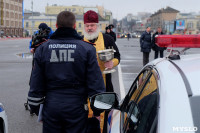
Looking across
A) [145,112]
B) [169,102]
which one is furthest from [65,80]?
[169,102]

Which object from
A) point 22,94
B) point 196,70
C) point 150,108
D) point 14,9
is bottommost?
point 22,94

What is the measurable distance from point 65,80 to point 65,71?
0.08 metres

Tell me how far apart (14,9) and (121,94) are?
10656 centimetres

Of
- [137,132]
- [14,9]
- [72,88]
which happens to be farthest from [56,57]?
[14,9]

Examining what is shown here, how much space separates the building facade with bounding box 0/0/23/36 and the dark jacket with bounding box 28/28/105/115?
91503mm

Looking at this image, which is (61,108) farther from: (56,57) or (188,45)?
(188,45)

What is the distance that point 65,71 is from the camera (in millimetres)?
2893

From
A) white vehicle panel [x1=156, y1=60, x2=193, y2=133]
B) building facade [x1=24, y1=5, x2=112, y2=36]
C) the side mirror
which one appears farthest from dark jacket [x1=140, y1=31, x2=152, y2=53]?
building facade [x1=24, y1=5, x2=112, y2=36]

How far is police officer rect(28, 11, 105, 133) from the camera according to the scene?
9.47ft

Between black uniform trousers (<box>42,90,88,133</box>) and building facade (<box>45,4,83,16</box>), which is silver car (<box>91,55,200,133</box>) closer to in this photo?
black uniform trousers (<box>42,90,88,133</box>)

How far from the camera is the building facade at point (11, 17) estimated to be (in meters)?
96.3

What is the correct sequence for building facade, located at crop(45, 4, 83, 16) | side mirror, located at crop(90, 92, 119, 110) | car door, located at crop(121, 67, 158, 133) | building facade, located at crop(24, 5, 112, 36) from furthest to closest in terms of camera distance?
building facade, located at crop(45, 4, 83, 16) < building facade, located at crop(24, 5, 112, 36) < side mirror, located at crop(90, 92, 119, 110) < car door, located at crop(121, 67, 158, 133)

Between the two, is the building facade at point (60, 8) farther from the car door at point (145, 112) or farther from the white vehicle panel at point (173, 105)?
the white vehicle panel at point (173, 105)

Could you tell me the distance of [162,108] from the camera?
179 cm
